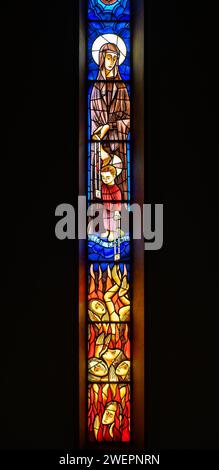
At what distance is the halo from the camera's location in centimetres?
358

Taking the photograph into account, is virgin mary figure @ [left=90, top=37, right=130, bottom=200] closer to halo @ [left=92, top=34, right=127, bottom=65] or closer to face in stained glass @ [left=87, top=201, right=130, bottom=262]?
halo @ [left=92, top=34, right=127, bottom=65]

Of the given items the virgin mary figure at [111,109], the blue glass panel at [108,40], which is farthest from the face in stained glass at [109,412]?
the blue glass panel at [108,40]

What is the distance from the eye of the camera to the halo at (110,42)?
358 cm

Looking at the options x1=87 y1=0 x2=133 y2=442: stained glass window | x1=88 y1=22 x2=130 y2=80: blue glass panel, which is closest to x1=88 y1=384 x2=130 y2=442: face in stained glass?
x1=87 y1=0 x2=133 y2=442: stained glass window

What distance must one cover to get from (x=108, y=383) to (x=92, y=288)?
64cm

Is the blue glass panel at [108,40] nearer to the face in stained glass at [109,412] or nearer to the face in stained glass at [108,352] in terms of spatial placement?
the face in stained glass at [108,352]
